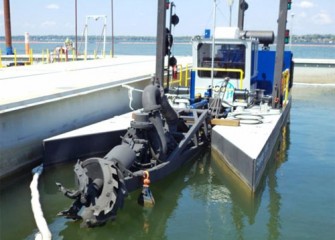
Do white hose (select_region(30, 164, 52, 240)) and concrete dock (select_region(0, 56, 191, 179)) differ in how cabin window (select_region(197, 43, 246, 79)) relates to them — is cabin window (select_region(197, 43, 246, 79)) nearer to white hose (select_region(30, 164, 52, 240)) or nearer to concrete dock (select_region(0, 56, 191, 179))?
concrete dock (select_region(0, 56, 191, 179))

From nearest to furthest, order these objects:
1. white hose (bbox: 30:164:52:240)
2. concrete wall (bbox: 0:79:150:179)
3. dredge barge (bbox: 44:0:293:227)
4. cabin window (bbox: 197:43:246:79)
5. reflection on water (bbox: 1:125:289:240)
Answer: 1. white hose (bbox: 30:164:52:240)
2. dredge barge (bbox: 44:0:293:227)
3. reflection on water (bbox: 1:125:289:240)
4. concrete wall (bbox: 0:79:150:179)
5. cabin window (bbox: 197:43:246:79)

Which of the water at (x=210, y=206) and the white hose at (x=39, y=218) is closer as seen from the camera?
the white hose at (x=39, y=218)

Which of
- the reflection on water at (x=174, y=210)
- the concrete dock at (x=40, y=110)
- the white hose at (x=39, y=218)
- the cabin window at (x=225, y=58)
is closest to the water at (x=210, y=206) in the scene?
the reflection on water at (x=174, y=210)

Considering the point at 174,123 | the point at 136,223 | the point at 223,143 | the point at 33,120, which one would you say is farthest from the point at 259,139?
the point at 33,120

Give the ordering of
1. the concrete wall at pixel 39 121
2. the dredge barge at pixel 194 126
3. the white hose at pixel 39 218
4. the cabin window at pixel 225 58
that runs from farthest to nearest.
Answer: the cabin window at pixel 225 58
the concrete wall at pixel 39 121
the dredge barge at pixel 194 126
the white hose at pixel 39 218

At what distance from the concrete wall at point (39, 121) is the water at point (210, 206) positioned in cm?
53

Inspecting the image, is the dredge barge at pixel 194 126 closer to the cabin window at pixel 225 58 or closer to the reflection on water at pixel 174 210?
the cabin window at pixel 225 58

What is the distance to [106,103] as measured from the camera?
42.8 ft

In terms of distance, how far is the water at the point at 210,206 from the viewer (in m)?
6.70

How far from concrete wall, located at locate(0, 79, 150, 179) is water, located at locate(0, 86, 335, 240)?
0.53 meters

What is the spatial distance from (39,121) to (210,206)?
14.4 ft

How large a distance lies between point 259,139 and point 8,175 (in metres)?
5.15

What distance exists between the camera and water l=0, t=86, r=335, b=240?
22.0ft

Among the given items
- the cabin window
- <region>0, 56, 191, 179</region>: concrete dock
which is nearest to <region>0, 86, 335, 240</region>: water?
<region>0, 56, 191, 179</region>: concrete dock
